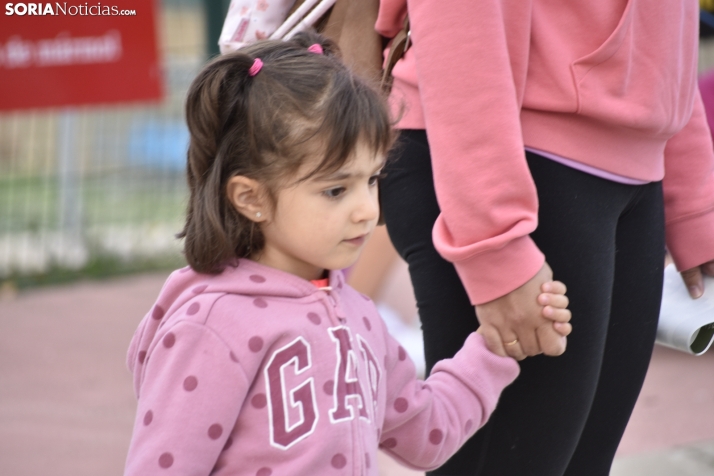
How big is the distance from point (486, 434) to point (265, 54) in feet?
2.72

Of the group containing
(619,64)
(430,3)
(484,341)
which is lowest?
(484,341)

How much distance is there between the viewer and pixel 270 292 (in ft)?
5.14

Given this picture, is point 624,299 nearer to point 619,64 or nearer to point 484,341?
point 484,341

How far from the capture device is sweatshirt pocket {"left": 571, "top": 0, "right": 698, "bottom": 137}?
1.65m

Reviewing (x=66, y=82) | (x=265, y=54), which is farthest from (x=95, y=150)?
(x=265, y=54)

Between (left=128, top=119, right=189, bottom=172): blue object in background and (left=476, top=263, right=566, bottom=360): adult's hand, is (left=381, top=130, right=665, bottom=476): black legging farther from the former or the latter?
(left=128, top=119, right=189, bottom=172): blue object in background

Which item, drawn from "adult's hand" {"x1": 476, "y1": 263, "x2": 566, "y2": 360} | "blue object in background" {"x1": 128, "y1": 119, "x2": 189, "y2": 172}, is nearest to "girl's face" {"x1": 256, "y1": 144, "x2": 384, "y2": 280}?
"adult's hand" {"x1": 476, "y1": 263, "x2": 566, "y2": 360}

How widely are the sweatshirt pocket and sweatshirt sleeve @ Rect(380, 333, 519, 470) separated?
1.57 ft

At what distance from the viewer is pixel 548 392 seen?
1758 mm

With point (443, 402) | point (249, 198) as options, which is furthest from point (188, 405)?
point (443, 402)

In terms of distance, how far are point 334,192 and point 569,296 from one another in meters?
0.48

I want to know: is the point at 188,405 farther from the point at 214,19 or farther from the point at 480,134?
the point at 214,19

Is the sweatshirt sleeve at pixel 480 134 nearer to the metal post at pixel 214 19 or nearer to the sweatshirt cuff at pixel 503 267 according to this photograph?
→ the sweatshirt cuff at pixel 503 267

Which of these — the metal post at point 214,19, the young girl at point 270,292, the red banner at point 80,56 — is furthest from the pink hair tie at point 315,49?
the metal post at point 214,19
